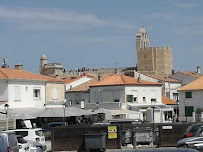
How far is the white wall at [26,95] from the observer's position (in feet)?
163

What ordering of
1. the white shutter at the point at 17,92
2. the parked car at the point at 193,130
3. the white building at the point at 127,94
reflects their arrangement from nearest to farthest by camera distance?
1. the parked car at the point at 193,130
2. the white shutter at the point at 17,92
3. the white building at the point at 127,94

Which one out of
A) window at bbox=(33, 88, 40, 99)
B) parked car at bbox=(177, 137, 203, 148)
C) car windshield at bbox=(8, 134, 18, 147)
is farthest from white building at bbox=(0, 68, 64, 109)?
car windshield at bbox=(8, 134, 18, 147)

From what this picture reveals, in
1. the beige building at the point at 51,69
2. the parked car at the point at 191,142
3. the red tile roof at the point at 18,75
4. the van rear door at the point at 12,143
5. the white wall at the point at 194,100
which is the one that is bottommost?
the parked car at the point at 191,142

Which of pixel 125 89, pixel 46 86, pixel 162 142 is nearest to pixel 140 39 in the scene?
pixel 125 89

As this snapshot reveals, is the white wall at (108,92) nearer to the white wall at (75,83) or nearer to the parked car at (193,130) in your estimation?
the white wall at (75,83)

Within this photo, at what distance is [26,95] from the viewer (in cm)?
5125

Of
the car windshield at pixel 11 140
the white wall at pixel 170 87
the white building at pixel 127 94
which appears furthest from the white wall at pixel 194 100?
the car windshield at pixel 11 140

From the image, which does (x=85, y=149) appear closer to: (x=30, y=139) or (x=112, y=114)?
(x=30, y=139)

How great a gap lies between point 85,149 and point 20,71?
1103 inches

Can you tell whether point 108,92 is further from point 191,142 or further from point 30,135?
point 191,142

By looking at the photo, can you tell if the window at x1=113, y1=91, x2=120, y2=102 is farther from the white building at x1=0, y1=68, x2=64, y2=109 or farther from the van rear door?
the van rear door

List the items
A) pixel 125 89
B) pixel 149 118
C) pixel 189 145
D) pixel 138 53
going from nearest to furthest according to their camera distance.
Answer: pixel 189 145
pixel 149 118
pixel 125 89
pixel 138 53

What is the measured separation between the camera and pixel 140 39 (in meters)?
180

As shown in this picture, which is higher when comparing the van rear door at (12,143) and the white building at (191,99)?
the white building at (191,99)
